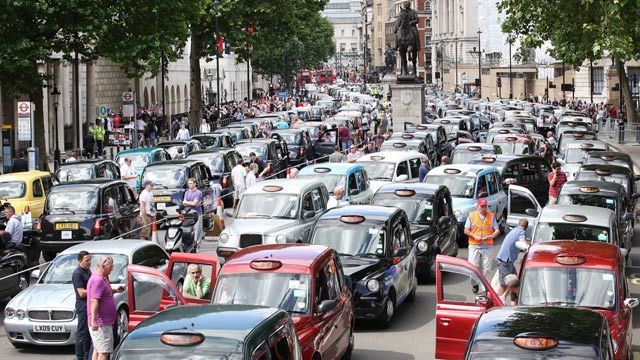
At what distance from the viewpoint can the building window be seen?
315 feet

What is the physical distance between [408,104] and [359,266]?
131ft

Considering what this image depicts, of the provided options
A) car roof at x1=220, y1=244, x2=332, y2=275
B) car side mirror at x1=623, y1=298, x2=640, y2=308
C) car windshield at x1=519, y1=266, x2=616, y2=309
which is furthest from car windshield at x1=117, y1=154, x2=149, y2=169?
car side mirror at x1=623, y1=298, x2=640, y2=308

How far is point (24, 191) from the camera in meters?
28.0

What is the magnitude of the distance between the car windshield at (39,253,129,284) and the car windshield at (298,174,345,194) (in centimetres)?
1002

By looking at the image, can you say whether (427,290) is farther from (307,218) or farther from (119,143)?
(119,143)

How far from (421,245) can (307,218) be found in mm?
2484

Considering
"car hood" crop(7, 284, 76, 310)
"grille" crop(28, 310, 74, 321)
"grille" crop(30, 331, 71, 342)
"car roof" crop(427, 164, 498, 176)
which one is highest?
"car roof" crop(427, 164, 498, 176)

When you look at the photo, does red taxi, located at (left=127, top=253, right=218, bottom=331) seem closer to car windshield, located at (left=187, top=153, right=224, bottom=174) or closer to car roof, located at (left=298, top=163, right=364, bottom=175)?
car roof, located at (left=298, top=163, right=364, bottom=175)

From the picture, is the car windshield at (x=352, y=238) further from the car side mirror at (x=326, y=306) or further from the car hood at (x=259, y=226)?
the car side mirror at (x=326, y=306)

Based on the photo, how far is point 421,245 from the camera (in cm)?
2211

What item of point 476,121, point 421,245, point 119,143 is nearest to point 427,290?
point 421,245

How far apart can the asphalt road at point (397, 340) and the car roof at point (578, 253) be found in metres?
1.70

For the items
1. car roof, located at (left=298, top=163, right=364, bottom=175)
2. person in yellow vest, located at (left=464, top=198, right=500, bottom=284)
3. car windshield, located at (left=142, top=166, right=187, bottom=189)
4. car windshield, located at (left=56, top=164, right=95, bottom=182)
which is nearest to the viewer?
person in yellow vest, located at (left=464, top=198, right=500, bottom=284)

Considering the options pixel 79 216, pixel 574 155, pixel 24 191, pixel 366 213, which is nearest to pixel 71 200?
pixel 79 216
